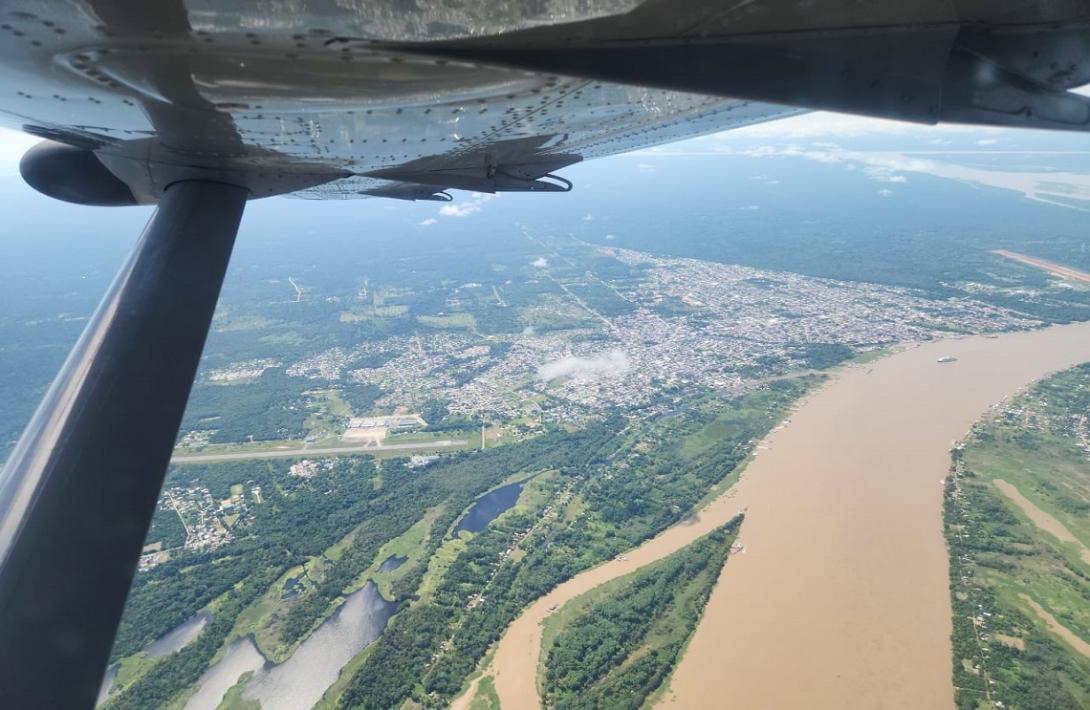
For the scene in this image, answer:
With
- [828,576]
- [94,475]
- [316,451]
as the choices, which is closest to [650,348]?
[316,451]

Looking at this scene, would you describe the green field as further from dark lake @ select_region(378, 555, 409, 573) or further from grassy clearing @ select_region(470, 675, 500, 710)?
dark lake @ select_region(378, 555, 409, 573)

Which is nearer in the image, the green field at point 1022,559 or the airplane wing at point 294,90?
the airplane wing at point 294,90

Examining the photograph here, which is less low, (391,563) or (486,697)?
(486,697)

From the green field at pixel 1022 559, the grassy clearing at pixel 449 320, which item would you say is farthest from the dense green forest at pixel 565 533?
the grassy clearing at pixel 449 320

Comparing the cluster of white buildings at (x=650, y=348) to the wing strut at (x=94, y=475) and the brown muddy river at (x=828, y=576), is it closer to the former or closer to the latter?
the brown muddy river at (x=828, y=576)

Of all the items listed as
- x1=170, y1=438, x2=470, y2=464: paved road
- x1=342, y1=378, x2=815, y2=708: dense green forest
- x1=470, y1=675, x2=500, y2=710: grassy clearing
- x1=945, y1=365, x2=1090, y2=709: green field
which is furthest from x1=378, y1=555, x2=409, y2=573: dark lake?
x1=945, y1=365, x2=1090, y2=709: green field

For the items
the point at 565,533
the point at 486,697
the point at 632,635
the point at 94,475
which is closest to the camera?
the point at 94,475

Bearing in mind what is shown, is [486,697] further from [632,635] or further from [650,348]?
[650,348]
